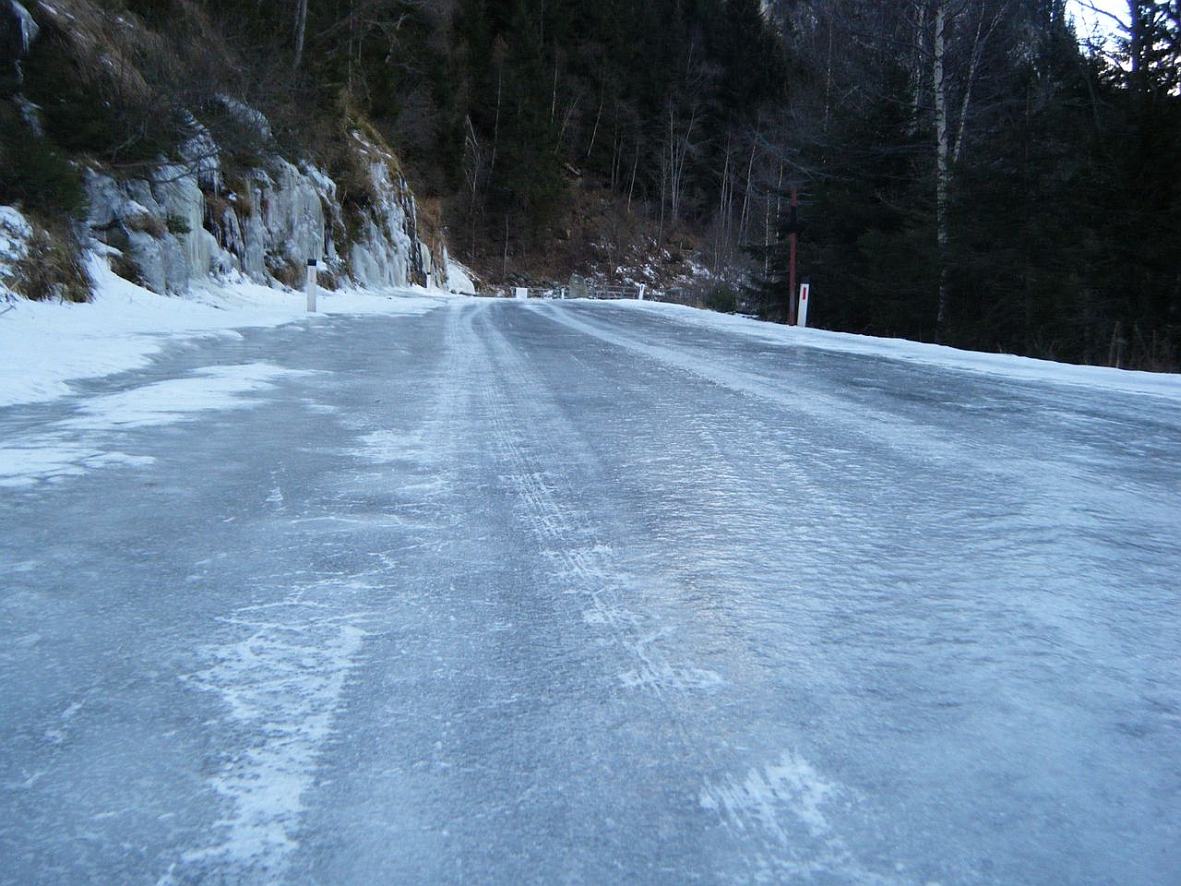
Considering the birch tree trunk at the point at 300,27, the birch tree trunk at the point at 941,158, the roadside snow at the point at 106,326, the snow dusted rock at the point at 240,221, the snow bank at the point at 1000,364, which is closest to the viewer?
the roadside snow at the point at 106,326

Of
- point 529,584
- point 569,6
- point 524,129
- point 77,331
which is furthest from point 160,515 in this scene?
point 569,6

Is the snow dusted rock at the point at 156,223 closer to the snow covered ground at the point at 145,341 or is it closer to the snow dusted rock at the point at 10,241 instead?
the snow covered ground at the point at 145,341

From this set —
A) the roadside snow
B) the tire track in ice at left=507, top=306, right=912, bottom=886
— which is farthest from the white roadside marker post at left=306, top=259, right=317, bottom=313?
the tire track in ice at left=507, top=306, right=912, bottom=886

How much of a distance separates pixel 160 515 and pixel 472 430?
2096 millimetres

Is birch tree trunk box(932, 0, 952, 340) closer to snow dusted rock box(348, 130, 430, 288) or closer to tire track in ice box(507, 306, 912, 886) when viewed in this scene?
snow dusted rock box(348, 130, 430, 288)

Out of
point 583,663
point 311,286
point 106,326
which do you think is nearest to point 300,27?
point 311,286

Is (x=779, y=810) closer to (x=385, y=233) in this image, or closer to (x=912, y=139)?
(x=912, y=139)

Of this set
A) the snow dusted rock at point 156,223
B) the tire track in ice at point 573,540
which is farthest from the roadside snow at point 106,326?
the tire track in ice at point 573,540

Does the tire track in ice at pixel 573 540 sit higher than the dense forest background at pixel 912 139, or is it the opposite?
the dense forest background at pixel 912 139

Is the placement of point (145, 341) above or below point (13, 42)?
below

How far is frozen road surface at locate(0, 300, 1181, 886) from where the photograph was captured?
146 centimetres

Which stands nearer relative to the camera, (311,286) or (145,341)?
(145,341)

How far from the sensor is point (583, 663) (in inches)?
82.7

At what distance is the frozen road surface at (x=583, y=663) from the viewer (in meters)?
1.46
